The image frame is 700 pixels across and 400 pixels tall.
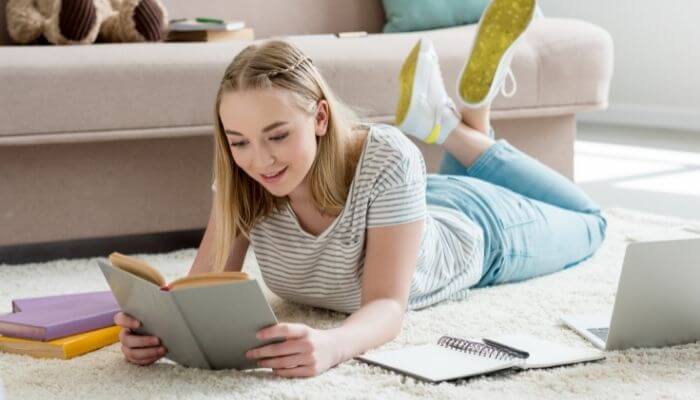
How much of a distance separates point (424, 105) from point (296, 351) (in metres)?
0.96

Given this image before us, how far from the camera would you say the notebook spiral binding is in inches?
62.5

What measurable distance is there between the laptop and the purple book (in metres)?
0.80

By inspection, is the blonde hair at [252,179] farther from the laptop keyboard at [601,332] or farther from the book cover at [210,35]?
the book cover at [210,35]

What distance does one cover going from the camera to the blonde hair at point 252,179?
165 centimetres

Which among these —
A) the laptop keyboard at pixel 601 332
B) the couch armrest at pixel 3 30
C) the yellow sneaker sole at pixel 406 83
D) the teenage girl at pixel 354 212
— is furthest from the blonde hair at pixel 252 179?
the couch armrest at pixel 3 30

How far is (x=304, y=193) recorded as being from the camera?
1811 mm

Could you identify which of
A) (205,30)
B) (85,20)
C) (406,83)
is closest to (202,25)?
(205,30)

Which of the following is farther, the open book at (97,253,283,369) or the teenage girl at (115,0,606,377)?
the teenage girl at (115,0,606,377)

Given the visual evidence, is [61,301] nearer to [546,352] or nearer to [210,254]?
[210,254]

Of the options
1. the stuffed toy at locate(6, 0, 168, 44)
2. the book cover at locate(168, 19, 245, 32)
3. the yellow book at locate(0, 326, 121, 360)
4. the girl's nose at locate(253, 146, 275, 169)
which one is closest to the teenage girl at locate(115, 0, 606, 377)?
the girl's nose at locate(253, 146, 275, 169)

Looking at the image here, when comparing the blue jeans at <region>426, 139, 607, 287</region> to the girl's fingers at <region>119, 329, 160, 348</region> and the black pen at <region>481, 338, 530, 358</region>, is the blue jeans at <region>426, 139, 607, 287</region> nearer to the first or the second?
the black pen at <region>481, 338, 530, 358</region>

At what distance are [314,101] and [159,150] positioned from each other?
3.14 ft

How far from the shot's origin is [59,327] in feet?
5.78

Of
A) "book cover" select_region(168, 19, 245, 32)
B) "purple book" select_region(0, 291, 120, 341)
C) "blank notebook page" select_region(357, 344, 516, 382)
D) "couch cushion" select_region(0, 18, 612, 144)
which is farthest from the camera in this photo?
"book cover" select_region(168, 19, 245, 32)
